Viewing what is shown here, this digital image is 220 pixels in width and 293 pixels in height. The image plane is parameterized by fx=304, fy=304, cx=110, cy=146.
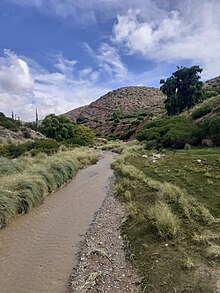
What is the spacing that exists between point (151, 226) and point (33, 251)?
4.01 metres

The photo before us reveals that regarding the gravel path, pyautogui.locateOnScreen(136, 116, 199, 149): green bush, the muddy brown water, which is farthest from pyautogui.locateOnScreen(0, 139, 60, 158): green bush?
the gravel path

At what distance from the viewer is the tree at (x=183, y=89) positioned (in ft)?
212

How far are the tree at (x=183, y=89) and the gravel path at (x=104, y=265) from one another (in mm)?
56749

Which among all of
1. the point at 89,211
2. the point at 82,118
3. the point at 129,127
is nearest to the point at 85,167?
the point at 89,211

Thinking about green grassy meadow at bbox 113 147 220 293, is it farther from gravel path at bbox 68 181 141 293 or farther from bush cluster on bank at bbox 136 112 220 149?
bush cluster on bank at bbox 136 112 220 149

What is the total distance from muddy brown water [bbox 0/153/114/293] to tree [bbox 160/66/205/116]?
171 feet

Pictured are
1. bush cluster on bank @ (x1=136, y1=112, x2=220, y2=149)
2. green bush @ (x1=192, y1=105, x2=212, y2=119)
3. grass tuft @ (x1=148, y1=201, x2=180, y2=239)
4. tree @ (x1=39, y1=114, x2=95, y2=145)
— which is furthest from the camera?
tree @ (x1=39, y1=114, x2=95, y2=145)

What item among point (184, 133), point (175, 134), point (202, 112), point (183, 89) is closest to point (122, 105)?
point (183, 89)

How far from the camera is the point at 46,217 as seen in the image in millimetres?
13742

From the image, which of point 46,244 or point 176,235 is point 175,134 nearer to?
point 176,235

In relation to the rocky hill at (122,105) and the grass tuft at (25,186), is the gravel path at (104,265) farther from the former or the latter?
the rocky hill at (122,105)

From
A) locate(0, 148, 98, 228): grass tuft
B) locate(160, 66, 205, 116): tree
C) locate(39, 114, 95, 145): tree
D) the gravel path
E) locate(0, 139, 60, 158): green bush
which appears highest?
locate(160, 66, 205, 116): tree

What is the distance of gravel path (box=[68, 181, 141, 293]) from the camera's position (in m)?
7.39

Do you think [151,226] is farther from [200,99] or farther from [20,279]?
[200,99]
